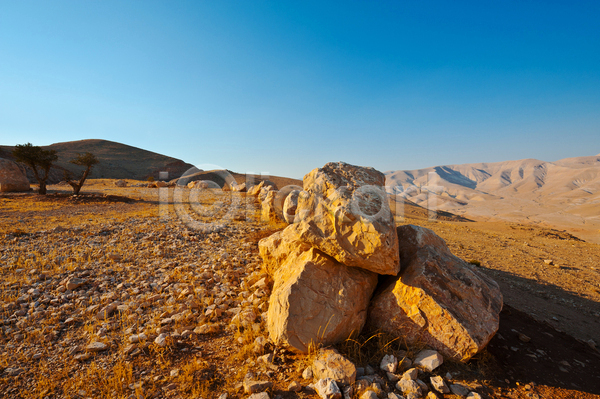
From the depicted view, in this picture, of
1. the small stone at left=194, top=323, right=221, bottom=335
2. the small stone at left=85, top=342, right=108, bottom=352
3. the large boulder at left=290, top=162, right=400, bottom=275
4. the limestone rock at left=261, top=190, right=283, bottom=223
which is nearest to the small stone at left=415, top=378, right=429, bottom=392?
the large boulder at left=290, top=162, right=400, bottom=275

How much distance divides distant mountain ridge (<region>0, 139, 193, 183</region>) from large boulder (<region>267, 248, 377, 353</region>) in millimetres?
58126

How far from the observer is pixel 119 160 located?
6362 centimetres

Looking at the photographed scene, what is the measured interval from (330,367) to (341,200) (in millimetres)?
2270

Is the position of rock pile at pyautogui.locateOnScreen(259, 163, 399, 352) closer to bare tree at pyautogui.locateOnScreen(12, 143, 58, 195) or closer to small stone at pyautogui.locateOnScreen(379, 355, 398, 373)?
small stone at pyautogui.locateOnScreen(379, 355, 398, 373)

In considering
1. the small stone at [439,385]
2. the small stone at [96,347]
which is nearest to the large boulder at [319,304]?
the small stone at [439,385]

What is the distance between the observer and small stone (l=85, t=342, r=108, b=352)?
12.2 feet

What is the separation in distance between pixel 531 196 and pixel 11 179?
155549mm

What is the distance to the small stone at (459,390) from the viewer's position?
2997 millimetres

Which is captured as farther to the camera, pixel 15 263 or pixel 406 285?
pixel 15 263

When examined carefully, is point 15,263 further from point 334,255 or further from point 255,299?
point 334,255

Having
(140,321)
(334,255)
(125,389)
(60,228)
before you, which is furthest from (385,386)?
(60,228)

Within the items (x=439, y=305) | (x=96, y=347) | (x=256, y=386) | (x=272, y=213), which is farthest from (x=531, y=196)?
(x=96, y=347)

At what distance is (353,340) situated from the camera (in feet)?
12.0

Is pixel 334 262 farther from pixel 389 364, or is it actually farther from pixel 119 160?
pixel 119 160
